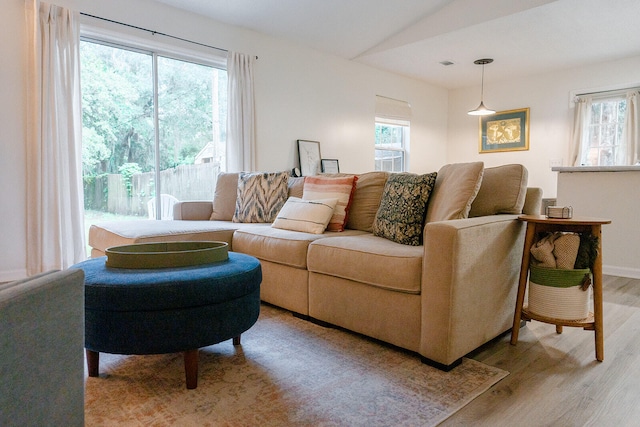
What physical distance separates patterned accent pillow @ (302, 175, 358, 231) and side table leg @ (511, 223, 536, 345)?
1107mm

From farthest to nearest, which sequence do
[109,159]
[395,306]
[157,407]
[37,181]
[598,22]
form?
[598,22] → [109,159] → [37,181] → [395,306] → [157,407]

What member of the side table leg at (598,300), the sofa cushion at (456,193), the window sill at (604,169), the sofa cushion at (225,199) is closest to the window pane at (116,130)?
the sofa cushion at (225,199)

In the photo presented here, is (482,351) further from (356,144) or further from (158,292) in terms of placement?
(356,144)

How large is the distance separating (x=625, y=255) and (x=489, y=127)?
12.0 ft

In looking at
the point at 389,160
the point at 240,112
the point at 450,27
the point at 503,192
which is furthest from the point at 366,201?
the point at 389,160

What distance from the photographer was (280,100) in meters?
4.69

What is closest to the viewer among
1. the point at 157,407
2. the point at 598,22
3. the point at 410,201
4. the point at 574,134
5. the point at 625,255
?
the point at 157,407

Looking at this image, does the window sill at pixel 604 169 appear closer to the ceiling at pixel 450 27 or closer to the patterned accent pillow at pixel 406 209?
A: the ceiling at pixel 450 27

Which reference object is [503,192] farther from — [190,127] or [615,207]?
[190,127]

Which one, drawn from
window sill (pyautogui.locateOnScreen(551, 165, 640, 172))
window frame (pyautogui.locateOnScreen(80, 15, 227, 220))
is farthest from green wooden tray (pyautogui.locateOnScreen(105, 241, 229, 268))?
window sill (pyautogui.locateOnScreen(551, 165, 640, 172))

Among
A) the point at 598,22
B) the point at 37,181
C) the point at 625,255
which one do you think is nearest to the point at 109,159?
the point at 37,181

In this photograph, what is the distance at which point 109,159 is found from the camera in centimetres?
365

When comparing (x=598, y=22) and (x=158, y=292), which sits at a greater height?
(x=598, y=22)

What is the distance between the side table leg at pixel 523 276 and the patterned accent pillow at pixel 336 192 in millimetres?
1107
